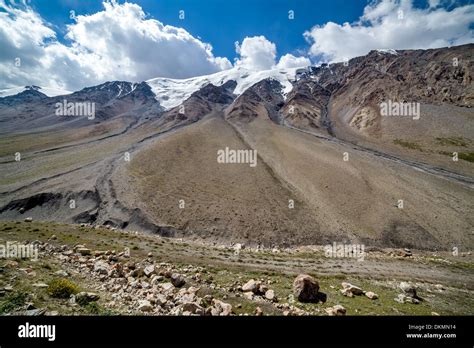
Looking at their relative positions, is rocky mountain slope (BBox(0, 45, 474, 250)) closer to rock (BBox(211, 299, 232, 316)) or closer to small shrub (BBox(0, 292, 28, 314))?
rock (BBox(211, 299, 232, 316))

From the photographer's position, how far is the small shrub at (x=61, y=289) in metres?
11.4

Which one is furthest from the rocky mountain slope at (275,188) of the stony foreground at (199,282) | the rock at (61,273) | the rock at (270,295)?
the rock at (61,273)

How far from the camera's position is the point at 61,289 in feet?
38.0

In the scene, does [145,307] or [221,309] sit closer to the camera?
[145,307]

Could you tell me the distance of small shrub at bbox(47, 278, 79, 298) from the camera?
11.4 m

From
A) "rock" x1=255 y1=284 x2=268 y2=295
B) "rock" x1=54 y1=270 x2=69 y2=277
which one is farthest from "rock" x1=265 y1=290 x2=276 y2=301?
"rock" x1=54 y1=270 x2=69 y2=277

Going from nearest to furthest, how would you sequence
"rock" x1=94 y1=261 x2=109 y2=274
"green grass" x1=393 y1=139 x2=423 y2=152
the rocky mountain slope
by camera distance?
"rock" x1=94 y1=261 x2=109 y2=274 < the rocky mountain slope < "green grass" x1=393 y1=139 x2=423 y2=152

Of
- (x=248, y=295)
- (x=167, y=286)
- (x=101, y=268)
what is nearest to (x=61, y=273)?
(x=101, y=268)

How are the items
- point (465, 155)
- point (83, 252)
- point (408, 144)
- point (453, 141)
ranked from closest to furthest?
1. point (83, 252)
2. point (465, 155)
3. point (453, 141)
4. point (408, 144)

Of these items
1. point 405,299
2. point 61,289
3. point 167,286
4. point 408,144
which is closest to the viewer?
point 61,289

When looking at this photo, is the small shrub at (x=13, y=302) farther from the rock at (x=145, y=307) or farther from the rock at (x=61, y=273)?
the rock at (x=145, y=307)

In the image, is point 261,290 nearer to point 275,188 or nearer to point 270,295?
point 270,295

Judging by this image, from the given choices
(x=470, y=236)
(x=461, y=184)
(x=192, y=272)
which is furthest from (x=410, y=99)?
(x=192, y=272)
